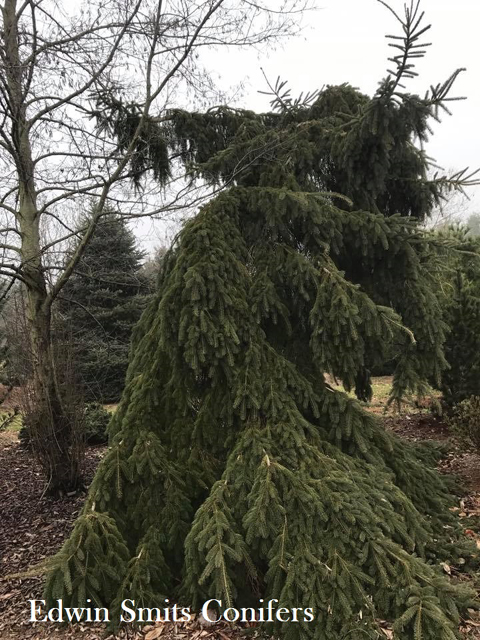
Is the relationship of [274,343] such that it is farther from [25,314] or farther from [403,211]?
[25,314]

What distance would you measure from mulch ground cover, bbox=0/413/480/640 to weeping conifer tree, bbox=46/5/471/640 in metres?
0.18

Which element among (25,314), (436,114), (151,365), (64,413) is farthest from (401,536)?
(25,314)

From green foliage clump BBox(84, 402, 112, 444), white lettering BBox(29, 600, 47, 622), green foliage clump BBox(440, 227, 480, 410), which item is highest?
green foliage clump BBox(440, 227, 480, 410)

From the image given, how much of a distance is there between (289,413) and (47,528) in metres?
2.92

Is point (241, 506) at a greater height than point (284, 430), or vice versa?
point (284, 430)

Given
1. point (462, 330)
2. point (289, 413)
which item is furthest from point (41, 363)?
point (462, 330)

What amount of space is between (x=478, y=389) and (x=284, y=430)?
14.2 ft

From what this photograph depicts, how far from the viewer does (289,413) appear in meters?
3.11

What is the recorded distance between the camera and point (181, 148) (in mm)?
5047

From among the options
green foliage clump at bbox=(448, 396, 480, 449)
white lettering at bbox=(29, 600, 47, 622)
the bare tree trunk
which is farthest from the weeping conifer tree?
the bare tree trunk

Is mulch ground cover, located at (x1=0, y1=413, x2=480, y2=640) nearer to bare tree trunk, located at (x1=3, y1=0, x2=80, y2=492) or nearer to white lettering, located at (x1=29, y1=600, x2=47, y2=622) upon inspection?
white lettering, located at (x1=29, y1=600, x2=47, y2=622)

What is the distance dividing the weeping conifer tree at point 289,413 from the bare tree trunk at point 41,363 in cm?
189

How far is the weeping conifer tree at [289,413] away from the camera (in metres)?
2.57

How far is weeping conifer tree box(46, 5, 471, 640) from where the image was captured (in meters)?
2.57
